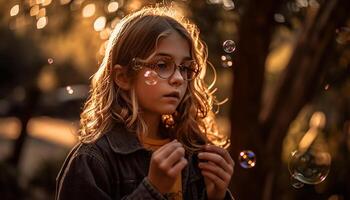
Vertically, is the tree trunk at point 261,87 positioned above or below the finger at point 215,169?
below

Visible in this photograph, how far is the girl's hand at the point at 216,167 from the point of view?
257 centimetres

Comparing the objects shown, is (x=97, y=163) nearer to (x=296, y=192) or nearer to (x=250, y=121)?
(x=250, y=121)

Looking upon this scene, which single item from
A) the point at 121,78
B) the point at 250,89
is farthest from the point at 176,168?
the point at 250,89

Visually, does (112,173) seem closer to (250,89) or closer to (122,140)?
(122,140)

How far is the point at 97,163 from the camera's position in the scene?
2480 millimetres

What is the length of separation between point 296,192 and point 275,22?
354 centimetres

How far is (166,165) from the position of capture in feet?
7.73

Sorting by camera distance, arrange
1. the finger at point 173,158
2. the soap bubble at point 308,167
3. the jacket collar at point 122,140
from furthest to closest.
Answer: the soap bubble at point 308,167 → the jacket collar at point 122,140 → the finger at point 173,158

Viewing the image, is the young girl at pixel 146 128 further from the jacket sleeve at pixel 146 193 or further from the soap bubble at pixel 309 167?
the soap bubble at pixel 309 167

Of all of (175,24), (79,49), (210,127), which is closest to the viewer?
(175,24)

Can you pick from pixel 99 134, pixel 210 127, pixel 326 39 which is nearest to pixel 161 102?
pixel 99 134

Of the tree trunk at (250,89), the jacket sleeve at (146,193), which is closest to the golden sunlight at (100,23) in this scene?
the tree trunk at (250,89)

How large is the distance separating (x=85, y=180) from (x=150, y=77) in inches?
15.7

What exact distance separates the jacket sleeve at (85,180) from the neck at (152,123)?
0.83ft
